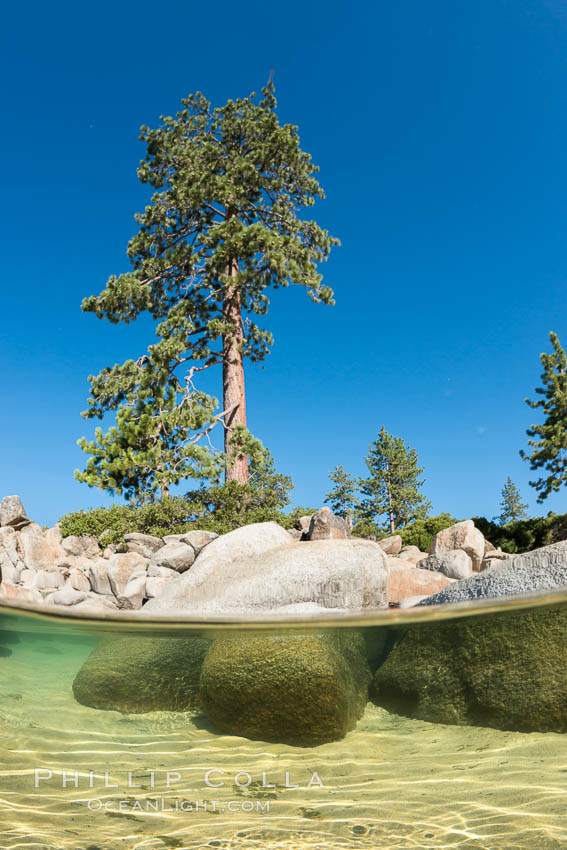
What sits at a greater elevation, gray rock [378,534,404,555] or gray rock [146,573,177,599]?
gray rock [378,534,404,555]

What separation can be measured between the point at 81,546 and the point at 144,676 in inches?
Answer: 363

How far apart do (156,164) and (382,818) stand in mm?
20898

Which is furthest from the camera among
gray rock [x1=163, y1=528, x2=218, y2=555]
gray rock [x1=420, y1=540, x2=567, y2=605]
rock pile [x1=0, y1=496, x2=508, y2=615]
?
gray rock [x1=163, y1=528, x2=218, y2=555]

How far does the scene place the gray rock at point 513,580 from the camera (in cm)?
468

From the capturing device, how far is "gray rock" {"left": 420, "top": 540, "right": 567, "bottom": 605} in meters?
4.68

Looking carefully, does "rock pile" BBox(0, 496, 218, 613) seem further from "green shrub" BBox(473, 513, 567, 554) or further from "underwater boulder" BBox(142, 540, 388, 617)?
"green shrub" BBox(473, 513, 567, 554)

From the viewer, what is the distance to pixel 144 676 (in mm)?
3988

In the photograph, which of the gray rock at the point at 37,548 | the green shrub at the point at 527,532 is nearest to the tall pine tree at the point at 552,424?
the green shrub at the point at 527,532

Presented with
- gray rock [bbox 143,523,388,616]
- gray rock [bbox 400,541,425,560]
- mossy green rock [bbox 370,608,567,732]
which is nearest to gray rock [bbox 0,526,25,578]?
gray rock [bbox 143,523,388,616]

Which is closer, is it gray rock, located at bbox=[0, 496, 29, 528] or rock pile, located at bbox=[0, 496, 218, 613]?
rock pile, located at bbox=[0, 496, 218, 613]

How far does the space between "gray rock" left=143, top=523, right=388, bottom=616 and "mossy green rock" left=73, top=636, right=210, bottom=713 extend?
144 centimetres

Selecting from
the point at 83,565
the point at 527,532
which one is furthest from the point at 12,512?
the point at 527,532

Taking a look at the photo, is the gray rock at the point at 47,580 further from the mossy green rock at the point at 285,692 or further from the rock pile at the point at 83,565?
the mossy green rock at the point at 285,692

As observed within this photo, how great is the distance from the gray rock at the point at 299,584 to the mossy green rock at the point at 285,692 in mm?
1969
